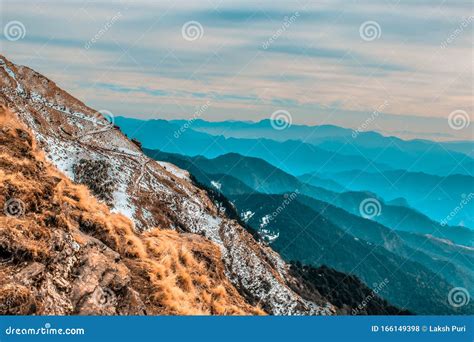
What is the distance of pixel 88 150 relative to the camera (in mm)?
64375

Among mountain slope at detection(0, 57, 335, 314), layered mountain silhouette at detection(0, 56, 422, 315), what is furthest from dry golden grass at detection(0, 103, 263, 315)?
mountain slope at detection(0, 57, 335, 314)

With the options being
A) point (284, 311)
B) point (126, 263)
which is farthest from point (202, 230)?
point (126, 263)

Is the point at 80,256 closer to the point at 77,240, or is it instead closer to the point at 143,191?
the point at 77,240

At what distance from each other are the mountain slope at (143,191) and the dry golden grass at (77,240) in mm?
24561

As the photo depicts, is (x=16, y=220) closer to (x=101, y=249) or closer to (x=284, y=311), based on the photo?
(x=101, y=249)

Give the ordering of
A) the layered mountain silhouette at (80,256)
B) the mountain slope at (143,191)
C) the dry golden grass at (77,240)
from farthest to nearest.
Answer: the mountain slope at (143,191) → the dry golden grass at (77,240) → the layered mountain silhouette at (80,256)

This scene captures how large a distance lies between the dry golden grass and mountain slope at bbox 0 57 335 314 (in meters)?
24.6

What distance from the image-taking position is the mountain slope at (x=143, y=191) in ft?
184

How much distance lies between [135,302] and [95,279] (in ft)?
5.64

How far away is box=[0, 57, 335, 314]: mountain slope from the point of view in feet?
184

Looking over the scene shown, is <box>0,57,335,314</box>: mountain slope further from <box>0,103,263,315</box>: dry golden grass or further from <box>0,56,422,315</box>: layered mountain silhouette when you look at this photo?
<box>0,103,263,315</box>: dry golden grass

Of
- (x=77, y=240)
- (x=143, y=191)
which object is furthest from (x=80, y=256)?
(x=143, y=191)

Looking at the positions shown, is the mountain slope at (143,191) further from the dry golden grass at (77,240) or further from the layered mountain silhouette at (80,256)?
the dry golden grass at (77,240)

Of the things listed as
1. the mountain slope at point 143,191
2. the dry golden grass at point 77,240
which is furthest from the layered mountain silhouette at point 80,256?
the mountain slope at point 143,191
